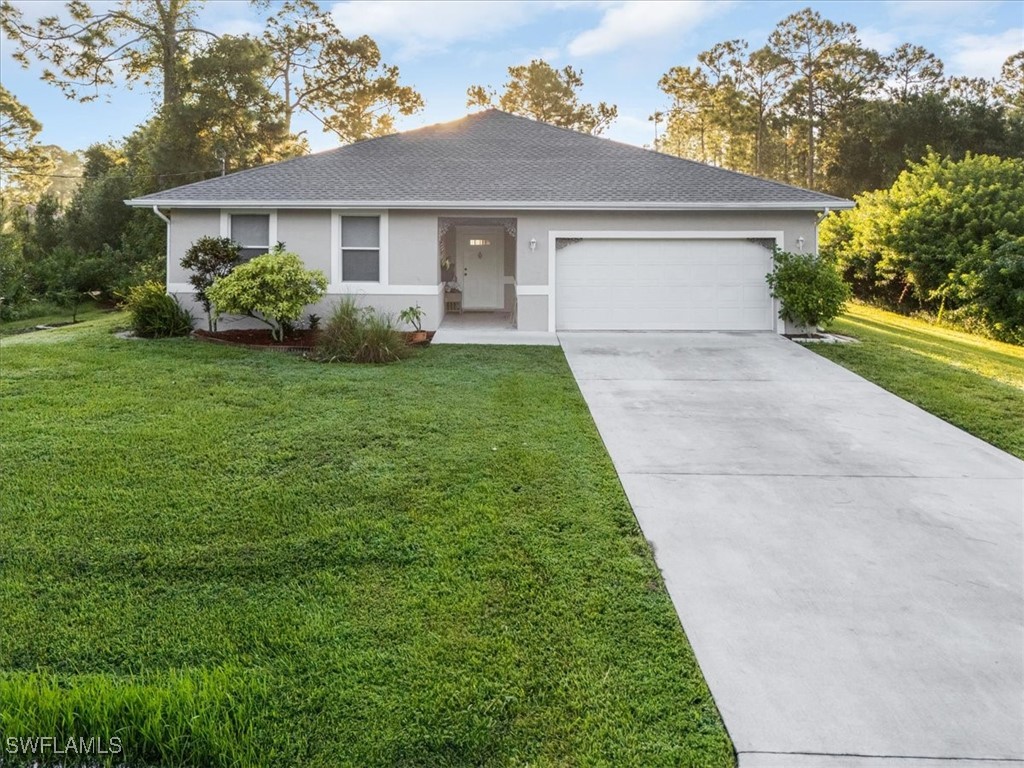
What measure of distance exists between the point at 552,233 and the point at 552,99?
27.9 metres

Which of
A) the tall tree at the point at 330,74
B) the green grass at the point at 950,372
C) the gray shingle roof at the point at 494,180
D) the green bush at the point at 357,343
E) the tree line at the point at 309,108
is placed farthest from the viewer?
the tall tree at the point at 330,74

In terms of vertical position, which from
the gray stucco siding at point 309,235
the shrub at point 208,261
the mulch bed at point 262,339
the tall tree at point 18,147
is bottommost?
the mulch bed at point 262,339

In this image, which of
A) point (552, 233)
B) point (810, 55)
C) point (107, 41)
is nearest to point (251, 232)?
point (552, 233)

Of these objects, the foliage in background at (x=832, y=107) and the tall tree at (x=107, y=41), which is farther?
the foliage in background at (x=832, y=107)

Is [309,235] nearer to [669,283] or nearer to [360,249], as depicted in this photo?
[360,249]

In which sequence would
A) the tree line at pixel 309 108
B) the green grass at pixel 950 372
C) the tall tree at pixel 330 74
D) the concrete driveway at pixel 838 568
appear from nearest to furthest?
the concrete driveway at pixel 838 568 < the green grass at pixel 950 372 < the tree line at pixel 309 108 < the tall tree at pixel 330 74

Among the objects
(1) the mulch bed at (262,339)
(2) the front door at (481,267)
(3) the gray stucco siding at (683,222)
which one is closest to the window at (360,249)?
(1) the mulch bed at (262,339)

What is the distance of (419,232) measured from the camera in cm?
Result: 1247

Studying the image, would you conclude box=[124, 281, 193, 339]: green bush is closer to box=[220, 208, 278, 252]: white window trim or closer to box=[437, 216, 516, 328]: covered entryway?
box=[220, 208, 278, 252]: white window trim

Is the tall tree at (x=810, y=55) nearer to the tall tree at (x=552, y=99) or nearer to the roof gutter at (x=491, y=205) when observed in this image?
the tall tree at (x=552, y=99)

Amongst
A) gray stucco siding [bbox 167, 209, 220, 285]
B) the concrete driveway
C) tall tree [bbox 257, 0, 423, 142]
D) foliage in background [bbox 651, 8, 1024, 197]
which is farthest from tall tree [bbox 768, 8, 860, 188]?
the concrete driveway

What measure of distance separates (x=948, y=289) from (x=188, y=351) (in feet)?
52.5

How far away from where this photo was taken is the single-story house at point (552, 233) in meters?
12.1

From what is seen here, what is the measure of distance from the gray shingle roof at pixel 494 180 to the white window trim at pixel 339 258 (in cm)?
37
